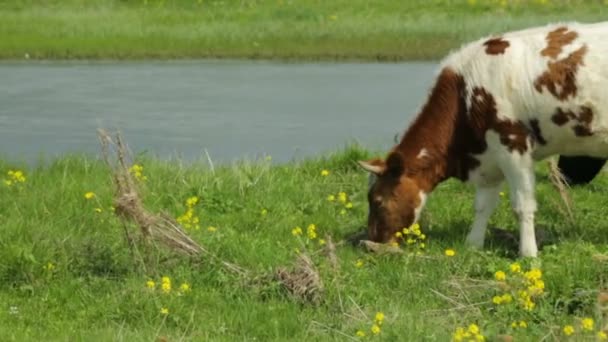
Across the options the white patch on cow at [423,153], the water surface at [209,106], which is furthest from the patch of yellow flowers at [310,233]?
the water surface at [209,106]

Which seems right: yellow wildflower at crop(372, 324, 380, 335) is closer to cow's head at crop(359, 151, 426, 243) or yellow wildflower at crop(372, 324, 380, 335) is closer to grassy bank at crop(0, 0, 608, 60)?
cow's head at crop(359, 151, 426, 243)

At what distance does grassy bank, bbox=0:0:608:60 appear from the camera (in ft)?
79.7

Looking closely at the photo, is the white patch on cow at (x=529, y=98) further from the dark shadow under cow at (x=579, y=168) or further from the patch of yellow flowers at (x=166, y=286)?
the patch of yellow flowers at (x=166, y=286)

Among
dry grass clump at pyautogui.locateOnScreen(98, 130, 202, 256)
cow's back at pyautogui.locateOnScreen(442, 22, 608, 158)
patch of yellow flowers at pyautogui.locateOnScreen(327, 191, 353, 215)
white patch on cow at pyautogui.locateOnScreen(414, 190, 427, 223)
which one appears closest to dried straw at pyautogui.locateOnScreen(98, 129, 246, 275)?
dry grass clump at pyautogui.locateOnScreen(98, 130, 202, 256)

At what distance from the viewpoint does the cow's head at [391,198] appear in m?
10.9

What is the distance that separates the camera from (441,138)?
11.0 m

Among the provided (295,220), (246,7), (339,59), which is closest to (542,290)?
(295,220)

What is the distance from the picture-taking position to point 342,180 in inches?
526

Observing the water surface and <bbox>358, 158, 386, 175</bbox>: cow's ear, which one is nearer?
<bbox>358, 158, 386, 175</bbox>: cow's ear

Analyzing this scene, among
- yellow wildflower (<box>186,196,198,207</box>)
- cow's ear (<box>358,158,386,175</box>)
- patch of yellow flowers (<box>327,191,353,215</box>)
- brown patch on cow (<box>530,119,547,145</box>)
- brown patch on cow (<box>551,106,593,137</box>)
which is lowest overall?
patch of yellow flowers (<box>327,191,353,215</box>)

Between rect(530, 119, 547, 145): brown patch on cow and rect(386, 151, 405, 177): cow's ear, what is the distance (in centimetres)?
103

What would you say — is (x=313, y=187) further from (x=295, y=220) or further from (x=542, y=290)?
(x=542, y=290)

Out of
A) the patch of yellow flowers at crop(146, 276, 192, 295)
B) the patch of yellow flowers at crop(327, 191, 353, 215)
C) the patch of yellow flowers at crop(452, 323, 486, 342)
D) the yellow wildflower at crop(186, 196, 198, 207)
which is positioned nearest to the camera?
the patch of yellow flowers at crop(452, 323, 486, 342)

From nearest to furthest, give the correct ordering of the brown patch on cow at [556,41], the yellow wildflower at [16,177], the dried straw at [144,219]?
the dried straw at [144,219] < the brown patch on cow at [556,41] < the yellow wildflower at [16,177]
